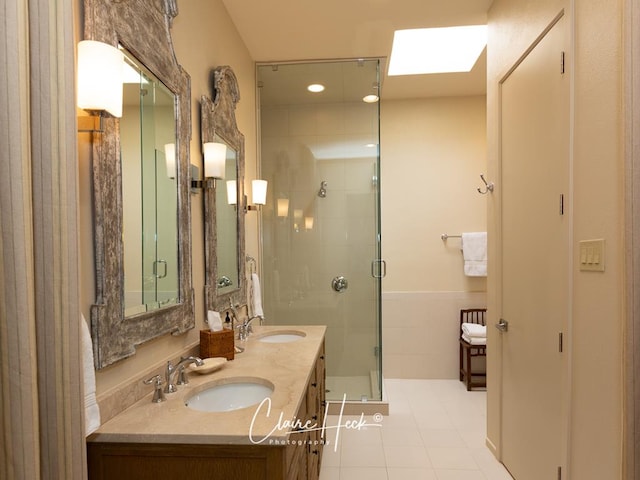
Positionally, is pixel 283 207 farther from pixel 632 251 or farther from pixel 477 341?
pixel 632 251

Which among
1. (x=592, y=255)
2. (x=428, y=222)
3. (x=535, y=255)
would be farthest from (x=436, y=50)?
(x=592, y=255)

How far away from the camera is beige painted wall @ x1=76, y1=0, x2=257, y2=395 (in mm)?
1085

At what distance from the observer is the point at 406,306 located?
386 cm

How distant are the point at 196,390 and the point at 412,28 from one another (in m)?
2.60

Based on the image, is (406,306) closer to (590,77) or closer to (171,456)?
(590,77)

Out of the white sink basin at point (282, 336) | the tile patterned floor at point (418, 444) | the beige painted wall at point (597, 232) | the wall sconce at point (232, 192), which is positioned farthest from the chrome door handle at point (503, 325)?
the wall sconce at point (232, 192)

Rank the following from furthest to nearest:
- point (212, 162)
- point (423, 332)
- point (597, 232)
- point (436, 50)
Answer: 1. point (423, 332)
2. point (436, 50)
3. point (212, 162)
4. point (597, 232)

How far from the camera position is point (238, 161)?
8.25 ft

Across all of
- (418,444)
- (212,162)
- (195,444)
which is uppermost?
(212,162)

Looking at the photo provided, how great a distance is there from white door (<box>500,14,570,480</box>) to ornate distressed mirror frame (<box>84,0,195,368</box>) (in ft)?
5.43

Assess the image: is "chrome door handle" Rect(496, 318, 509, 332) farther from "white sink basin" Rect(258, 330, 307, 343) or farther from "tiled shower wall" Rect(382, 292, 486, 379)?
"tiled shower wall" Rect(382, 292, 486, 379)

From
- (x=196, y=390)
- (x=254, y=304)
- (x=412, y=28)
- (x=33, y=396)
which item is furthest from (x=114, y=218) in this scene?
(x=412, y=28)

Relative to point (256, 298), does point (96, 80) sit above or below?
above

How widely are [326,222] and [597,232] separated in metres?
2.15
